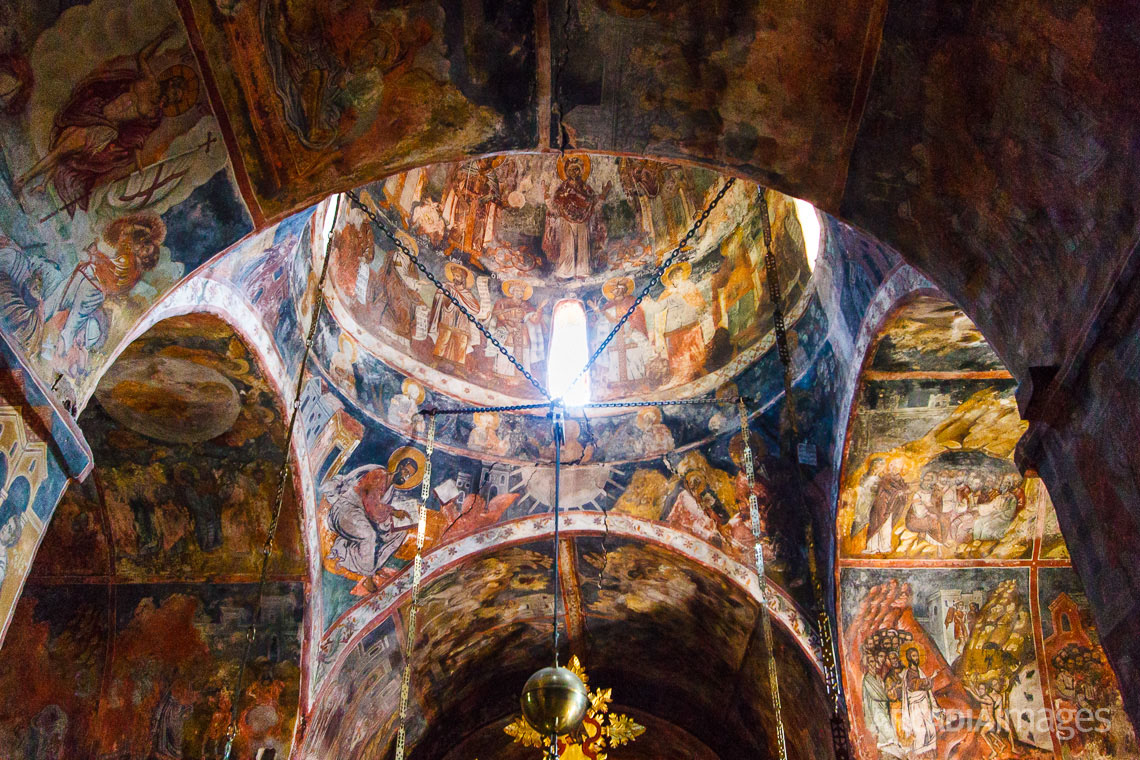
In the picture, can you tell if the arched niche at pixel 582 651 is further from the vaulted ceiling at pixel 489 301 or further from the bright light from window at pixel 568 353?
the bright light from window at pixel 568 353

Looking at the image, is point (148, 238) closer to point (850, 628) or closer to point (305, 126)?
point (305, 126)

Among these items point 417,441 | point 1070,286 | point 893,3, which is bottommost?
point 1070,286

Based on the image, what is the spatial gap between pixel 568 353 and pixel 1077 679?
7.81 m

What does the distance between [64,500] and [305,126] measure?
7.22 meters

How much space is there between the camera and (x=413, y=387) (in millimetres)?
11891

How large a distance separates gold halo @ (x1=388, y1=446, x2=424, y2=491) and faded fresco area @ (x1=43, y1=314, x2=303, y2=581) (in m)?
1.56


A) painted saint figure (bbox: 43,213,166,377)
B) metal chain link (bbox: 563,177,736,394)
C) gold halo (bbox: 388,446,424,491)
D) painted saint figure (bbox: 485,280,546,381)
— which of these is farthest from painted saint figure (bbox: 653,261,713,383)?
painted saint figure (bbox: 43,213,166,377)

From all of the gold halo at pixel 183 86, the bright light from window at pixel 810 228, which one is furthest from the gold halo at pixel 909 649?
the gold halo at pixel 183 86

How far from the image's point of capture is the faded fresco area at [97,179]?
4.39m

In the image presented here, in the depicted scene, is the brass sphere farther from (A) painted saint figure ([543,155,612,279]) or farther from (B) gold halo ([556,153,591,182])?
(B) gold halo ([556,153,591,182])

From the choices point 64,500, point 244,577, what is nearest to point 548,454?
point 244,577

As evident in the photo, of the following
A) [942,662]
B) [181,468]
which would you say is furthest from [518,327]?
[942,662]

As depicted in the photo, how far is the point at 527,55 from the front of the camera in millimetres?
5293

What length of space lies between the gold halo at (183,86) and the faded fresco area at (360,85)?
14cm
